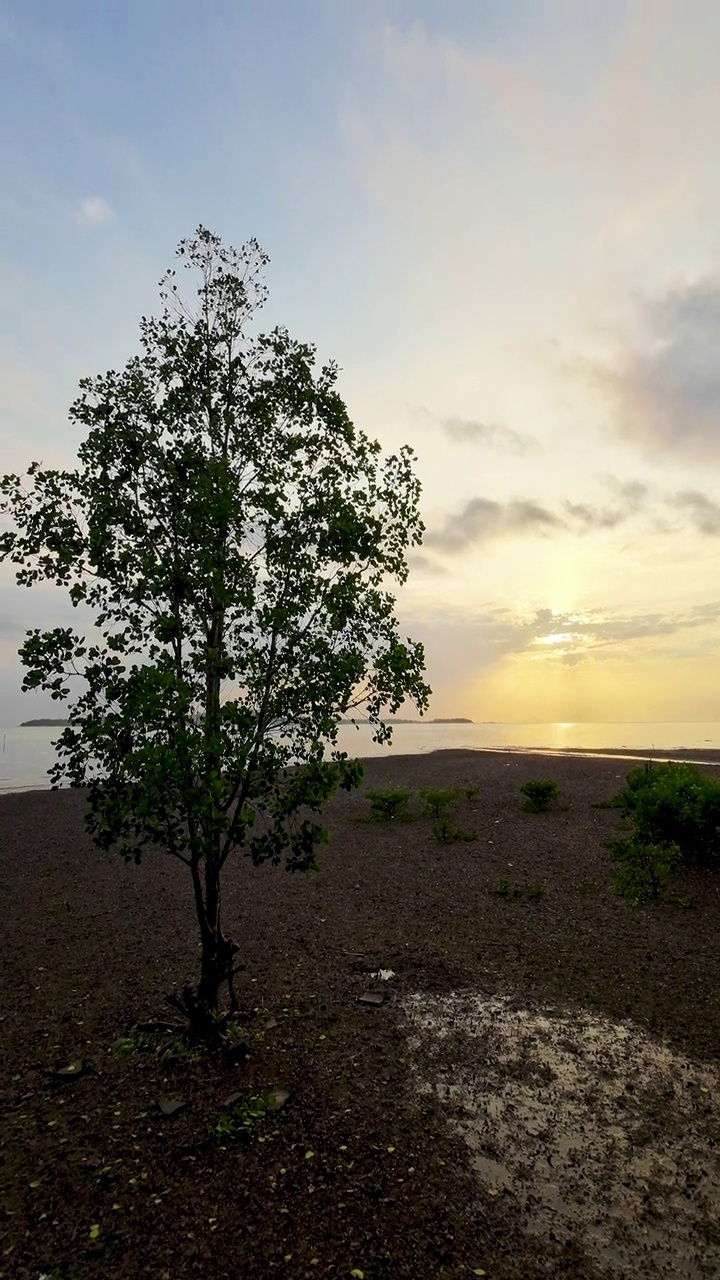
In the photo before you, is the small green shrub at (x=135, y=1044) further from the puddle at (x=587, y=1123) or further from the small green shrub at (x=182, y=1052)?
the puddle at (x=587, y=1123)

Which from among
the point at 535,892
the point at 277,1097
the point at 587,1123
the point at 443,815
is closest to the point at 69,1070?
the point at 277,1097

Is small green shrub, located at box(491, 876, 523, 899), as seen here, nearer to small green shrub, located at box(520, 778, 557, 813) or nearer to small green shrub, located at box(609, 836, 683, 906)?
small green shrub, located at box(609, 836, 683, 906)

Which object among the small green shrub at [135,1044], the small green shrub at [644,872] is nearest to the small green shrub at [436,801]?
the small green shrub at [644,872]

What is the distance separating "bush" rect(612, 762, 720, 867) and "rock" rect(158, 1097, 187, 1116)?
12627 mm

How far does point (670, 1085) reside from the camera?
854 cm

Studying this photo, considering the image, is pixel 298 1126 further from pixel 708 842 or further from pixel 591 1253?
pixel 708 842

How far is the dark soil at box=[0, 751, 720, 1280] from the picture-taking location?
605 centimetres

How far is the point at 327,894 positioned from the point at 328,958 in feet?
15.2

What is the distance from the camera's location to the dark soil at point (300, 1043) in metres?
6.05

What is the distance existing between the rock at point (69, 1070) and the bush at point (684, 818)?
13.3m

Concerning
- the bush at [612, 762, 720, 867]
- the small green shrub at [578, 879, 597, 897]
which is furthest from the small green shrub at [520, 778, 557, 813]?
the small green shrub at [578, 879, 597, 897]

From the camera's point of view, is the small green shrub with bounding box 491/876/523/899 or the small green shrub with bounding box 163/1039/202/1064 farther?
the small green shrub with bounding box 491/876/523/899

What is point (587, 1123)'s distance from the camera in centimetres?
778

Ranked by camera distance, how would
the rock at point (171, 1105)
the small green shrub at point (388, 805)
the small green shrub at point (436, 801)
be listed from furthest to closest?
the small green shrub at point (388, 805) → the small green shrub at point (436, 801) → the rock at point (171, 1105)
